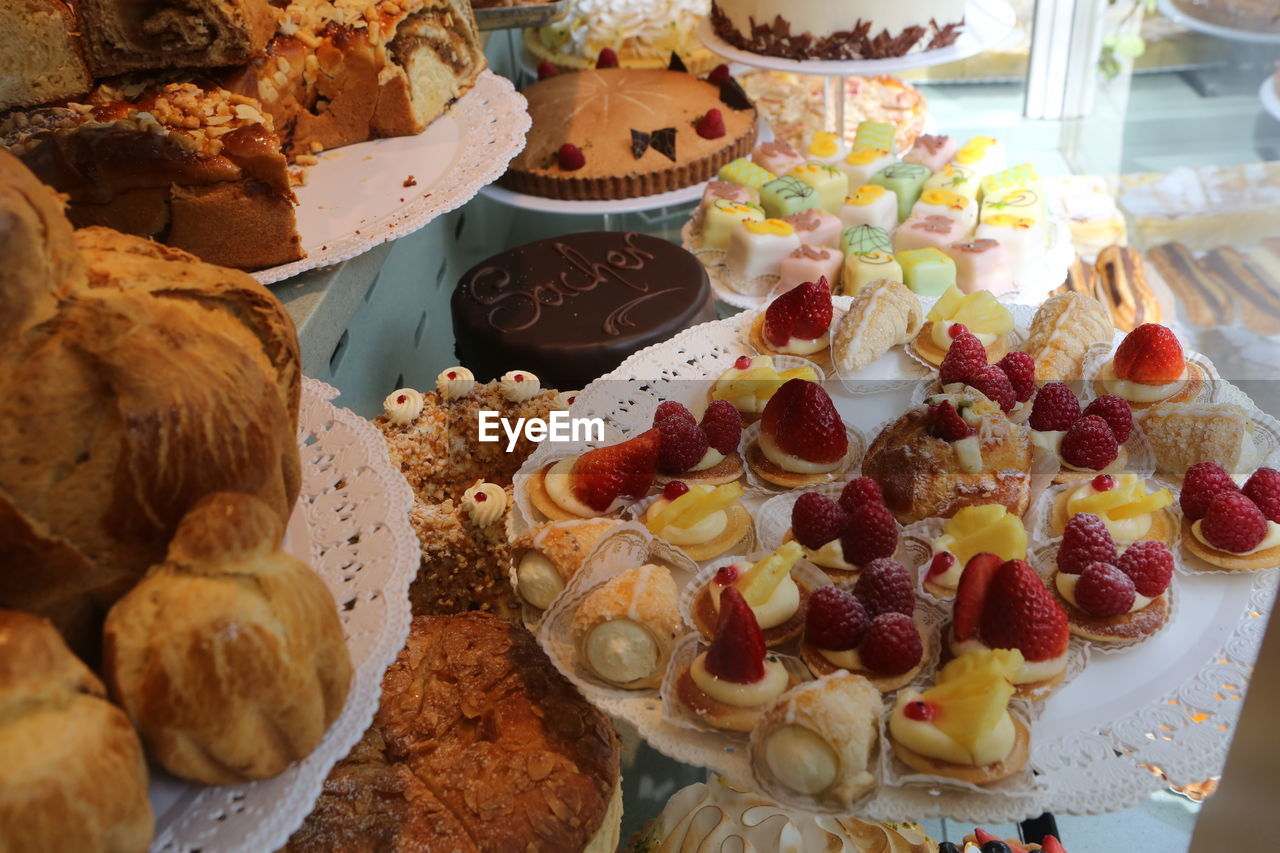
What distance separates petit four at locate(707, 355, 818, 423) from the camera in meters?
1.66

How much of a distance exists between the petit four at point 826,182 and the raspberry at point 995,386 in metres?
1.27

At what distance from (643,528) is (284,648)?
0.63 meters

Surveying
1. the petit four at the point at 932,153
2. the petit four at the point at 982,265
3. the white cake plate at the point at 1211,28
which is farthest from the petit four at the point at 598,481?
the white cake plate at the point at 1211,28

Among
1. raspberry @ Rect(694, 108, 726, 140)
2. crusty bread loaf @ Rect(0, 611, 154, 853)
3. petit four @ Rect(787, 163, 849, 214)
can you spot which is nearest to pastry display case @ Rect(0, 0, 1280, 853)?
crusty bread loaf @ Rect(0, 611, 154, 853)

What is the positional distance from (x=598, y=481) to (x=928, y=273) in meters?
1.20

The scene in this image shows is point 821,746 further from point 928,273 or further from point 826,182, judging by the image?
point 826,182

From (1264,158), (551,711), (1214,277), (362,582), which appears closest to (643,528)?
(551,711)

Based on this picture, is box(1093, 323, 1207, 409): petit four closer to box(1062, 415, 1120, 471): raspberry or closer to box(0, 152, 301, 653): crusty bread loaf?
box(1062, 415, 1120, 471): raspberry

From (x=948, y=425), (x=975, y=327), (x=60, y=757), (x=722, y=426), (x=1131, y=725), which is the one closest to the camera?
(x=60, y=757)

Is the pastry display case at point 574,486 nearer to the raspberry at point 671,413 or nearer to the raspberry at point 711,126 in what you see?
the raspberry at point 671,413

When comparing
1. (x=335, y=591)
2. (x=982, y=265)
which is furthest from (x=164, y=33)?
(x=982, y=265)

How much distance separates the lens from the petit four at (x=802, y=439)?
4.85ft

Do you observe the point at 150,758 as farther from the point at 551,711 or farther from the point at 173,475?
the point at 551,711

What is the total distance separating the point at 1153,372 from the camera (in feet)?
5.11
